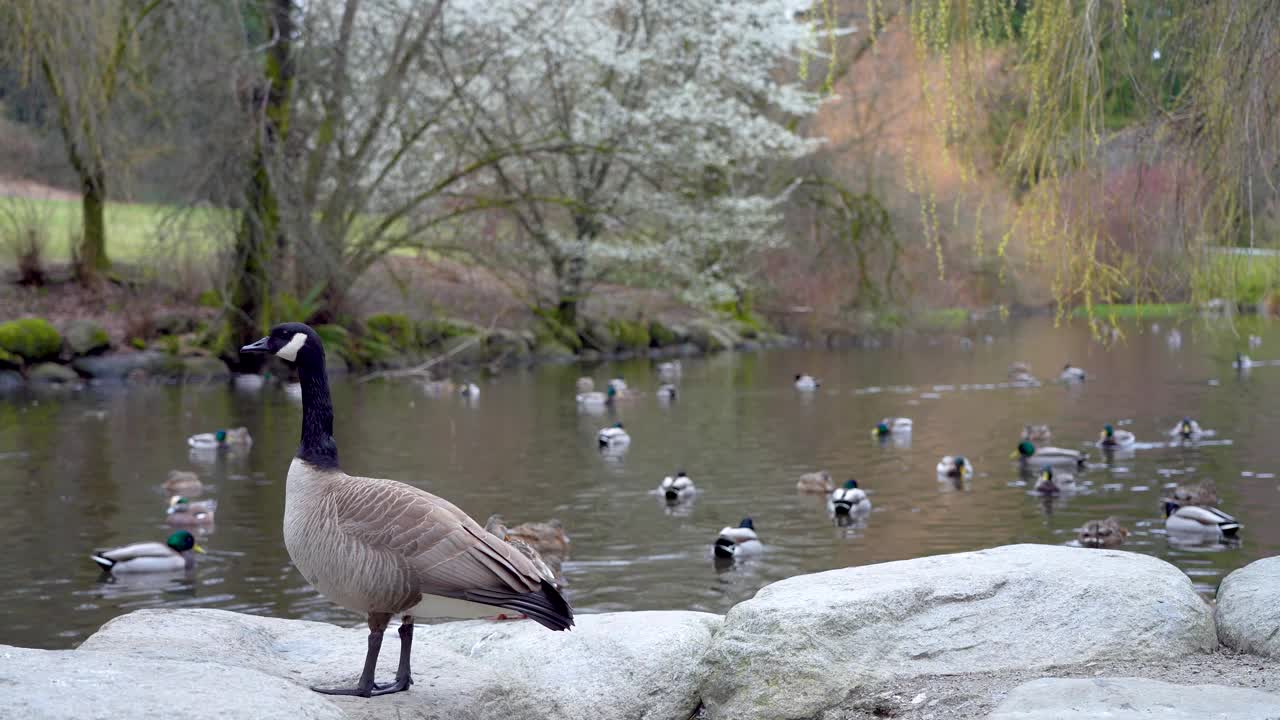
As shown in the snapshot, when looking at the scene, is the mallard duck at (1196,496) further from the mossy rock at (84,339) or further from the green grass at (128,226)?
the mossy rock at (84,339)

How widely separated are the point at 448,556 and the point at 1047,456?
13557 millimetres

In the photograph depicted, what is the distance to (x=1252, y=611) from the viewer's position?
5926 millimetres

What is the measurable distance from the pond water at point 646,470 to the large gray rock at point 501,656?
368cm

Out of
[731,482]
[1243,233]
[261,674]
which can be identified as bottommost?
[731,482]

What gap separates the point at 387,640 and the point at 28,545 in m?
7.83

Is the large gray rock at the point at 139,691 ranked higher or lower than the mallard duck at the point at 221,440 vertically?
higher

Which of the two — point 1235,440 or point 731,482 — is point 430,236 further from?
point 1235,440

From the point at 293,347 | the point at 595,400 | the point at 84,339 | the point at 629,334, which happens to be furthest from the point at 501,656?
the point at 629,334

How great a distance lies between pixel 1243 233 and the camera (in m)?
7.19

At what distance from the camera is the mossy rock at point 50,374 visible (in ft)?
92.2

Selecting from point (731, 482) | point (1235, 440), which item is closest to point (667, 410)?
point (731, 482)

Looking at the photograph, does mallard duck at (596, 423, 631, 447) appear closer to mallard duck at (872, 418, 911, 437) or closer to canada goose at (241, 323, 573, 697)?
mallard duck at (872, 418, 911, 437)

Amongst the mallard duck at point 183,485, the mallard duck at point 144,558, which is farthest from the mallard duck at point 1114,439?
the mallard duck at point 144,558

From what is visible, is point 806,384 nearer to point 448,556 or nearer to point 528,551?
point 528,551
